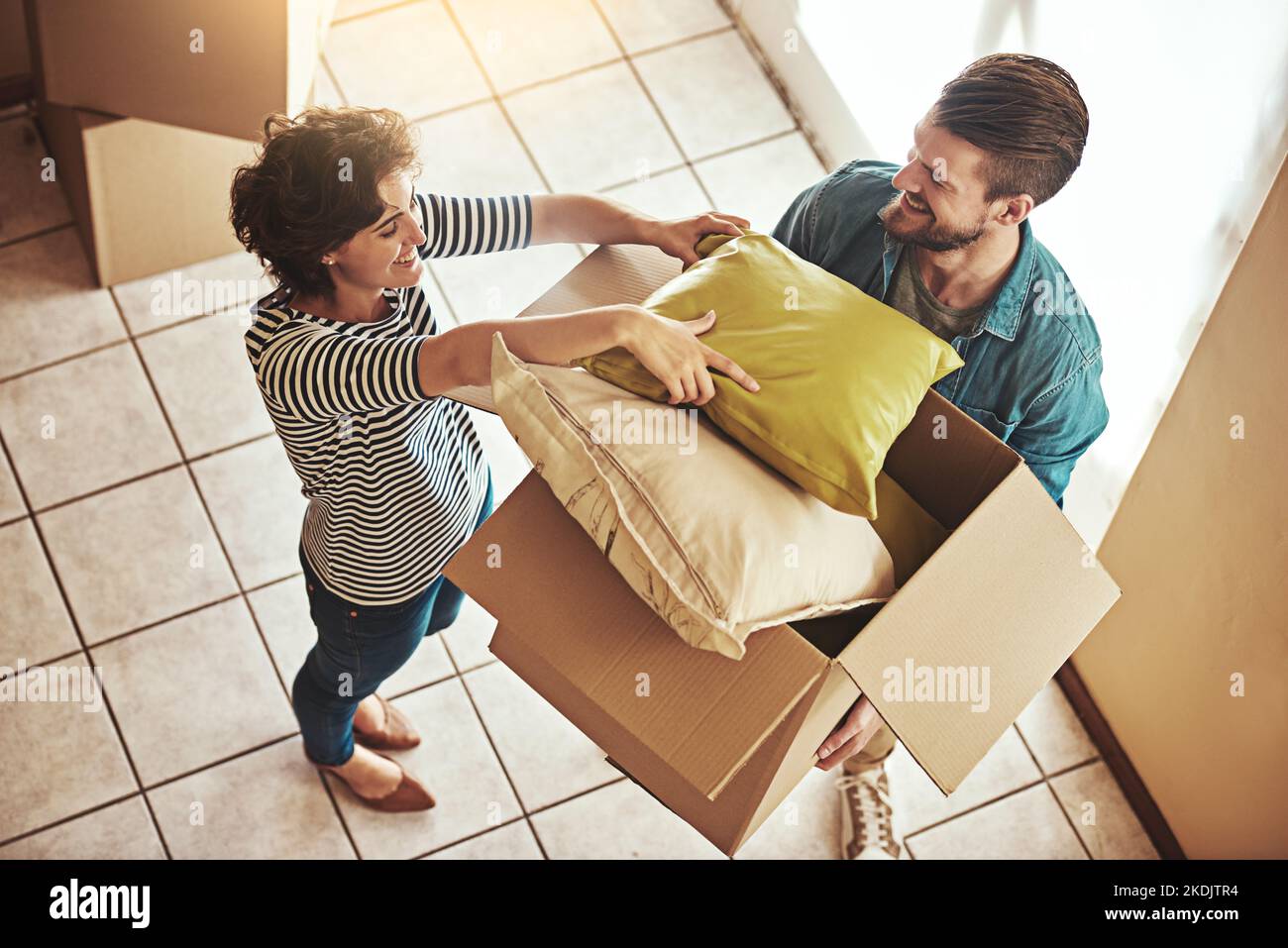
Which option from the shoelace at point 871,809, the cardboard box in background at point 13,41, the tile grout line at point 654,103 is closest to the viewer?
the shoelace at point 871,809

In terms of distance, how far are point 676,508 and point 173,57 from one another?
5.55 ft

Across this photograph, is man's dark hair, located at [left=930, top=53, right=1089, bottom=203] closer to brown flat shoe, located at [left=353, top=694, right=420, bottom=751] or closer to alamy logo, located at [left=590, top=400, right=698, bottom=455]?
alamy logo, located at [left=590, top=400, right=698, bottom=455]

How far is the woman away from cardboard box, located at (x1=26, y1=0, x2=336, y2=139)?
3.03 feet

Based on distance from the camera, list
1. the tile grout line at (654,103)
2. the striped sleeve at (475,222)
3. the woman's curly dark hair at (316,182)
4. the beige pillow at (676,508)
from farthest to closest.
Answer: the tile grout line at (654,103) < the striped sleeve at (475,222) < the woman's curly dark hair at (316,182) < the beige pillow at (676,508)

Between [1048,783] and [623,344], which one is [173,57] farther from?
[1048,783]

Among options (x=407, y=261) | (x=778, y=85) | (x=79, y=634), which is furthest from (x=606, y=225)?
(x=778, y=85)

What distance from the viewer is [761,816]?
4.76 feet

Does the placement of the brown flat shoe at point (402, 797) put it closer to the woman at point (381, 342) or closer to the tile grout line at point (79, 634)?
the tile grout line at point (79, 634)

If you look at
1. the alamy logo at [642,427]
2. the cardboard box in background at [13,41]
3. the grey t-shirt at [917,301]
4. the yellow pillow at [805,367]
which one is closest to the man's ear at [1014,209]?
the grey t-shirt at [917,301]

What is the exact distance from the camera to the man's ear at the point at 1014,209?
161 cm

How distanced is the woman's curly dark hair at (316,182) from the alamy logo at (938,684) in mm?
839

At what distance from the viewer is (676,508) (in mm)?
1257

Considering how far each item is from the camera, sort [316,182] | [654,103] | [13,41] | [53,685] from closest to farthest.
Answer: [316,182] < [53,685] < [13,41] < [654,103]
